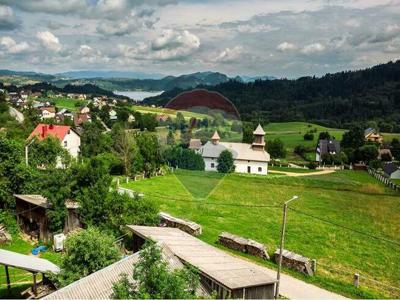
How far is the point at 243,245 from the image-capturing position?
994 inches

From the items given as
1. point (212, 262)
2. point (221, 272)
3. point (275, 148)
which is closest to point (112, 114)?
point (275, 148)

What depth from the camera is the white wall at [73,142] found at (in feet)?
221

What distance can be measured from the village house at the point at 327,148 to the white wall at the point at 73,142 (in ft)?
177

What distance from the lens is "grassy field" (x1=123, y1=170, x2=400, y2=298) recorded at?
75.9 ft

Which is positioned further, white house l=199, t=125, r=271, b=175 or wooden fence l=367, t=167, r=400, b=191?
wooden fence l=367, t=167, r=400, b=191

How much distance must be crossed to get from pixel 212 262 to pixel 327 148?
281 feet

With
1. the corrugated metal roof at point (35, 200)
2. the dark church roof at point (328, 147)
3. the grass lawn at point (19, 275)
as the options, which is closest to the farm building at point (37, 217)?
the corrugated metal roof at point (35, 200)

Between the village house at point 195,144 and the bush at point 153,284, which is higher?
the village house at point 195,144

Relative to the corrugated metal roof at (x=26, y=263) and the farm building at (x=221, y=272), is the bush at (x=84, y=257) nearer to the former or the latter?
the corrugated metal roof at (x=26, y=263)

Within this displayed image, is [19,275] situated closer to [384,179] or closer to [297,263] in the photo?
[297,263]

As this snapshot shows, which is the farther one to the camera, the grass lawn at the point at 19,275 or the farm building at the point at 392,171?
the farm building at the point at 392,171

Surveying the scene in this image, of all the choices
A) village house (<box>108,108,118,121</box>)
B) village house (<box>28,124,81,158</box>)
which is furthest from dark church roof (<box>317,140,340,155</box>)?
village house (<box>108,108,118,121</box>)

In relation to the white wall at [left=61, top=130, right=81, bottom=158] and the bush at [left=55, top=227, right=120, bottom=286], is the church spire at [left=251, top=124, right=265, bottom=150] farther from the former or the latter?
the bush at [left=55, top=227, right=120, bottom=286]

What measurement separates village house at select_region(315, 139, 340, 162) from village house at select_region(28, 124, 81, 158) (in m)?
54.7
